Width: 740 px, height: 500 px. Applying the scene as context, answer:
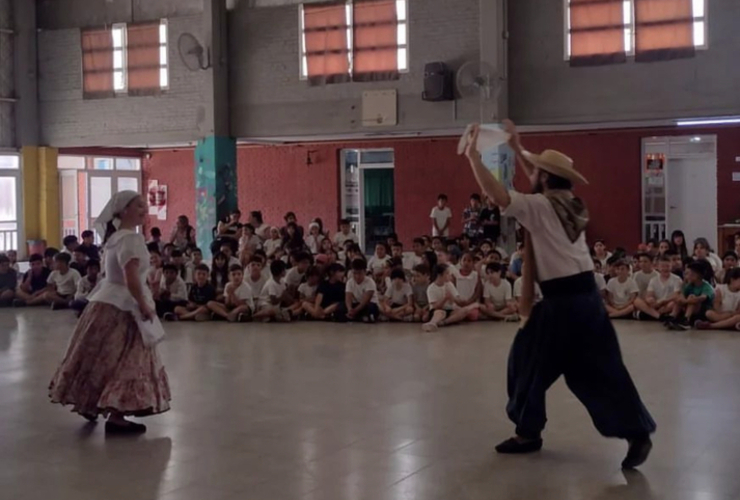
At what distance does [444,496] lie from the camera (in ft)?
16.7

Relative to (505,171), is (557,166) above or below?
below

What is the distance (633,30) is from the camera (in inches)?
602

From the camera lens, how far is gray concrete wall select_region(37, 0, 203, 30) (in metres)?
18.8

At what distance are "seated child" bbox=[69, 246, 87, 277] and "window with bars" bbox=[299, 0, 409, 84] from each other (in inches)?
203

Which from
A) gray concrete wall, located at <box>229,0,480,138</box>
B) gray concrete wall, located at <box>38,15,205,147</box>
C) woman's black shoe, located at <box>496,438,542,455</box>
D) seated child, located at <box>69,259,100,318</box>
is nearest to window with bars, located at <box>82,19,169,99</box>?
gray concrete wall, located at <box>38,15,205,147</box>

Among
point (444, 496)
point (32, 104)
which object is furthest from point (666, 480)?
point (32, 104)

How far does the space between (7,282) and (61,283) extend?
118cm

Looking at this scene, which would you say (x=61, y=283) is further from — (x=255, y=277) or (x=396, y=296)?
(x=396, y=296)

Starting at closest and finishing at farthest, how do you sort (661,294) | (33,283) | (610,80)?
(661,294), (33,283), (610,80)

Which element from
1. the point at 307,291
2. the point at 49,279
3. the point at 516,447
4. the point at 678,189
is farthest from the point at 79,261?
the point at 678,189

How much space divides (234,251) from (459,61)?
5.04 m

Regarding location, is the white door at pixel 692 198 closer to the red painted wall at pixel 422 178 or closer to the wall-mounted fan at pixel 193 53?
the red painted wall at pixel 422 178

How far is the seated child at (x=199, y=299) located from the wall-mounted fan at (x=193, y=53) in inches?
242

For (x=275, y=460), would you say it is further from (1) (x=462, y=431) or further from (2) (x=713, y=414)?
(2) (x=713, y=414)
